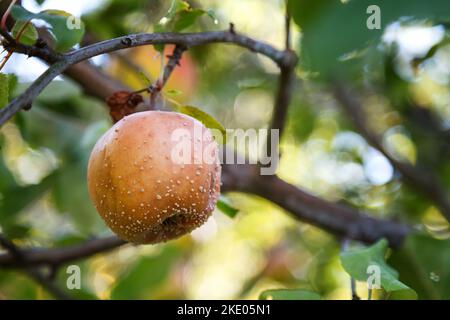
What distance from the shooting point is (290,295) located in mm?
1095

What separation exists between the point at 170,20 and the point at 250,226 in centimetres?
214

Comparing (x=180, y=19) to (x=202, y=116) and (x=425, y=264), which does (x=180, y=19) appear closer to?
(x=202, y=116)

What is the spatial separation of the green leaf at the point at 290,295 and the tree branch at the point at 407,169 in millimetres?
880

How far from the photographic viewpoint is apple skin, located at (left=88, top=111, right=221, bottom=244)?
2.92 ft

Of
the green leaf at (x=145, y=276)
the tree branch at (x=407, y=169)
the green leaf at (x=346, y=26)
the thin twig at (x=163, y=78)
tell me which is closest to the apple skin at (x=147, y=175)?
the thin twig at (x=163, y=78)

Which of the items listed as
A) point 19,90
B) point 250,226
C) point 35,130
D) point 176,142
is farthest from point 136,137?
point 250,226

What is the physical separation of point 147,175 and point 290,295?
393 mm

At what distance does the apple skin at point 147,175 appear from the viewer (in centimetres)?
89

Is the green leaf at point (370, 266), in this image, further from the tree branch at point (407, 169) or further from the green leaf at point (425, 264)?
the tree branch at point (407, 169)

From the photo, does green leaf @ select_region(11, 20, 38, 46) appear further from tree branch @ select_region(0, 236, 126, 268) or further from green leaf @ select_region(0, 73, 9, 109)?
tree branch @ select_region(0, 236, 126, 268)

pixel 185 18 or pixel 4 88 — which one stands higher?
pixel 185 18

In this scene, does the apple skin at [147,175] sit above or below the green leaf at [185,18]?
below

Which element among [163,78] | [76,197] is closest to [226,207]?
[163,78]
